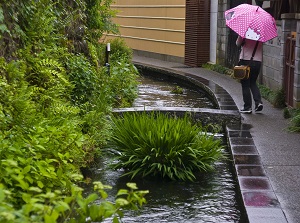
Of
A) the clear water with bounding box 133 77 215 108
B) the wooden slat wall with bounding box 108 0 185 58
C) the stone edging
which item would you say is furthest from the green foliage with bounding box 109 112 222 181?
the wooden slat wall with bounding box 108 0 185 58

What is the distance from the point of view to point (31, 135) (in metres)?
5.76

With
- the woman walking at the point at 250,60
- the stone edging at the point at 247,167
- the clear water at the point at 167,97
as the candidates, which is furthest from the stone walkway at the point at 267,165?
the clear water at the point at 167,97

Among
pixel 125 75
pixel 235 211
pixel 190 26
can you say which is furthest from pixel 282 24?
pixel 190 26

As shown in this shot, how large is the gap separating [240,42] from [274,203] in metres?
5.56

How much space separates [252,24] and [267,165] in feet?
13.3

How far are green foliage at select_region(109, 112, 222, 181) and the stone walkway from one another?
0.41m

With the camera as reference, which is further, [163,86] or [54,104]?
[163,86]

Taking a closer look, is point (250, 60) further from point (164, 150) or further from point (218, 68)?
point (218, 68)

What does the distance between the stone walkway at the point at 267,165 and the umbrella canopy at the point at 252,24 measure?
4.24ft

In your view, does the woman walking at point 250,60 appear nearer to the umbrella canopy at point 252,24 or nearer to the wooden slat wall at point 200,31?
the umbrella canopy at point 252,24

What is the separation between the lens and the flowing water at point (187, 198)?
5.88 meters

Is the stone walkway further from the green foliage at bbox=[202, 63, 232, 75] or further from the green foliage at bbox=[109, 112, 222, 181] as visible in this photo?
the green foliage at bbox=[202, 63, 232, 75]

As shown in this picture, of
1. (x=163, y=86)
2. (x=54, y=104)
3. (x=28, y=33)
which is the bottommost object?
(x=163, y=86)

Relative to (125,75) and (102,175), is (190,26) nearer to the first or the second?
(125,75)
